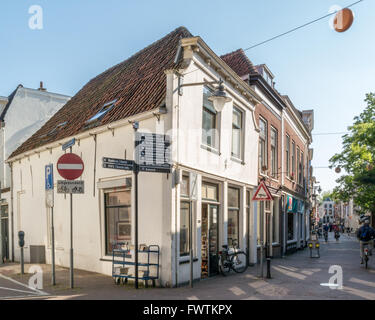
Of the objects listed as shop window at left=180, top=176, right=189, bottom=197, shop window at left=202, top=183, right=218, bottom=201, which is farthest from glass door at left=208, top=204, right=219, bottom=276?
shop window at left=180, top=176, right=189, bottom=197

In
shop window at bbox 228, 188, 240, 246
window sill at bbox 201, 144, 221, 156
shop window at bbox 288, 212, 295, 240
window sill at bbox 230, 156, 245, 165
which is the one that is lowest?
shop window at bbox 288, 212, 295, 240

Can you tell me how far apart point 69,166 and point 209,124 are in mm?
4525

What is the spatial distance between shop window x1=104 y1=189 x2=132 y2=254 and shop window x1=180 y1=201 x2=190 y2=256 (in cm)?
147

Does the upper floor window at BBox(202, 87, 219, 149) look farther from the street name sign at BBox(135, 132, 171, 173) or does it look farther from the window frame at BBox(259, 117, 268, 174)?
the window frame at BBox(259, 117, 268, 174)

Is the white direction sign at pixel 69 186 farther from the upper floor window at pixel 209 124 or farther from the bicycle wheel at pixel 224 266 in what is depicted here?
the bicycle wheel at pixel 224 266

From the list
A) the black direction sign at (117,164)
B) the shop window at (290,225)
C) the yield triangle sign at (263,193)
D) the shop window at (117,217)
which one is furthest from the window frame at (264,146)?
the black direction sign at (117,164)

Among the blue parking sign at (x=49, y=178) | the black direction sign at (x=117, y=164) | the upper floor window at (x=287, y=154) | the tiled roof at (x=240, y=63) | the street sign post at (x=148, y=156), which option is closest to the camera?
the black direction sign at (x=117, y=164)

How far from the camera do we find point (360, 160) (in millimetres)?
31359

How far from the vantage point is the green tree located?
85.0ft

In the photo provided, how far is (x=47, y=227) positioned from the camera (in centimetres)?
1474

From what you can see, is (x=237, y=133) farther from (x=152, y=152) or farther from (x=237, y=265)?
(x=152, y=152)

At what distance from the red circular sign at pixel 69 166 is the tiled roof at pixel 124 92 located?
83.8 inches

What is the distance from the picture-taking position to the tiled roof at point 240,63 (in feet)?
53.4

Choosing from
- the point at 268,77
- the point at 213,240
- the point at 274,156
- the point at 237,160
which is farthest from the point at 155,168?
the point at 268,77
